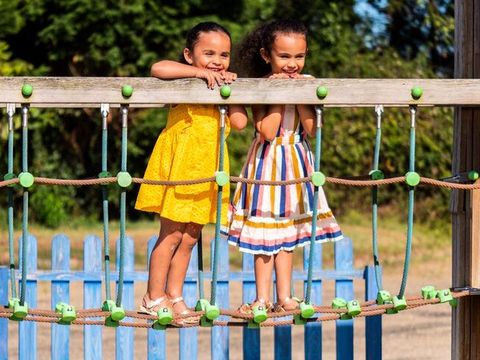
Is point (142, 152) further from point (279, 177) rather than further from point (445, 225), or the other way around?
point (279, 177)

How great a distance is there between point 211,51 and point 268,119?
0.34 metres

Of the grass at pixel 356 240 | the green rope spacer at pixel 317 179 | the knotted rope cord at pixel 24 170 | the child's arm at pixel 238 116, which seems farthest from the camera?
the grass at pixel 356 240

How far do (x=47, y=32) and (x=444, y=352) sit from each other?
354 inches

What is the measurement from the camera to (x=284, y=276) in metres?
4.72

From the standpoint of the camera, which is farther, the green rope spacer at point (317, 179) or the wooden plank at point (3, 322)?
the wooden plank at point (3, 322)

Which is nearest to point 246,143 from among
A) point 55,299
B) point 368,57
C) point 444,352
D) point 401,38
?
point 368,57

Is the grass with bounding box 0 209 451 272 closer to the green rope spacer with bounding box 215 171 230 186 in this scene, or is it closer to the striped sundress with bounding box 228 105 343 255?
the striped sundress with bounding box 228 105 343 255

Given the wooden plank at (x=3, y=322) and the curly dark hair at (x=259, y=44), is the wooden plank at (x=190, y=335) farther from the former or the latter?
the curly dark hair at (x=259, y=44)

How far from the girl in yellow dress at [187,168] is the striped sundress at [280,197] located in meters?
0.17

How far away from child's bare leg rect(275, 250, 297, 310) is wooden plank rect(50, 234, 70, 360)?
2059 mm

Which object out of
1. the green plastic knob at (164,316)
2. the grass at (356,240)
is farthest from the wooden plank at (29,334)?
the grass at (356,240)

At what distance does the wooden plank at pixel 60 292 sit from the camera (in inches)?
255

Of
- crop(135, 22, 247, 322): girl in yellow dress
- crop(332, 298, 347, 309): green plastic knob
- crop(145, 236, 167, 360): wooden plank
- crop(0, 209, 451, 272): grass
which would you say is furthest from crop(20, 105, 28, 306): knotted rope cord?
crop(0, 209, 451, 272): grass

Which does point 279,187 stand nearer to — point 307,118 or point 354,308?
point 307,118
